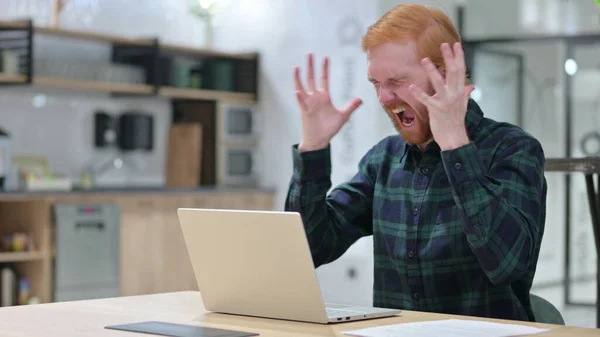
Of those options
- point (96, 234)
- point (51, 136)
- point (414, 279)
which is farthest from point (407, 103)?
point (51, 136)

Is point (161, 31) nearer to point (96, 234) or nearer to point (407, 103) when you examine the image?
point (96, 234)

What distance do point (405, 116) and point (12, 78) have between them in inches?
190

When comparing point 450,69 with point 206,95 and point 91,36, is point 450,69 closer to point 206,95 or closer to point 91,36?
point 91,36

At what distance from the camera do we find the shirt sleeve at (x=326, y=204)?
2.25 metres

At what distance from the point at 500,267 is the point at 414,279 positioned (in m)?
0.32

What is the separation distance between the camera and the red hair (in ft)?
7.04

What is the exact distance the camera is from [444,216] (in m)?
2.13

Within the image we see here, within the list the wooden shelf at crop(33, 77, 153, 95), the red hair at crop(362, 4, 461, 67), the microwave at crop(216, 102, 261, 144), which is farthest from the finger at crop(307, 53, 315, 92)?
the microwave at crop(216, 102, 261, 144)

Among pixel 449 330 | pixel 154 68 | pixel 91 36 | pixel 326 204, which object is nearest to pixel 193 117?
pixel 154 68

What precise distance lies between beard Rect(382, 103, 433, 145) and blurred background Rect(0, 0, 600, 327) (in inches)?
172

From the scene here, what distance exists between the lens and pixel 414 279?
2166mm

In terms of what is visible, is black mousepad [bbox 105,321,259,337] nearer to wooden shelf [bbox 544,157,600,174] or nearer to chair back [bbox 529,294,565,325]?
chair back [bbox 529,294,565,325]

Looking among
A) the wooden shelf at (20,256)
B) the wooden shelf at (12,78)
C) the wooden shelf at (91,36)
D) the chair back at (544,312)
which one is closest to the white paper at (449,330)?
the chair back at (544,312)

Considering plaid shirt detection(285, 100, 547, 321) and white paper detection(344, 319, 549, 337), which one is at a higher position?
plaid shirt detection(285, 100, 547, 321)
